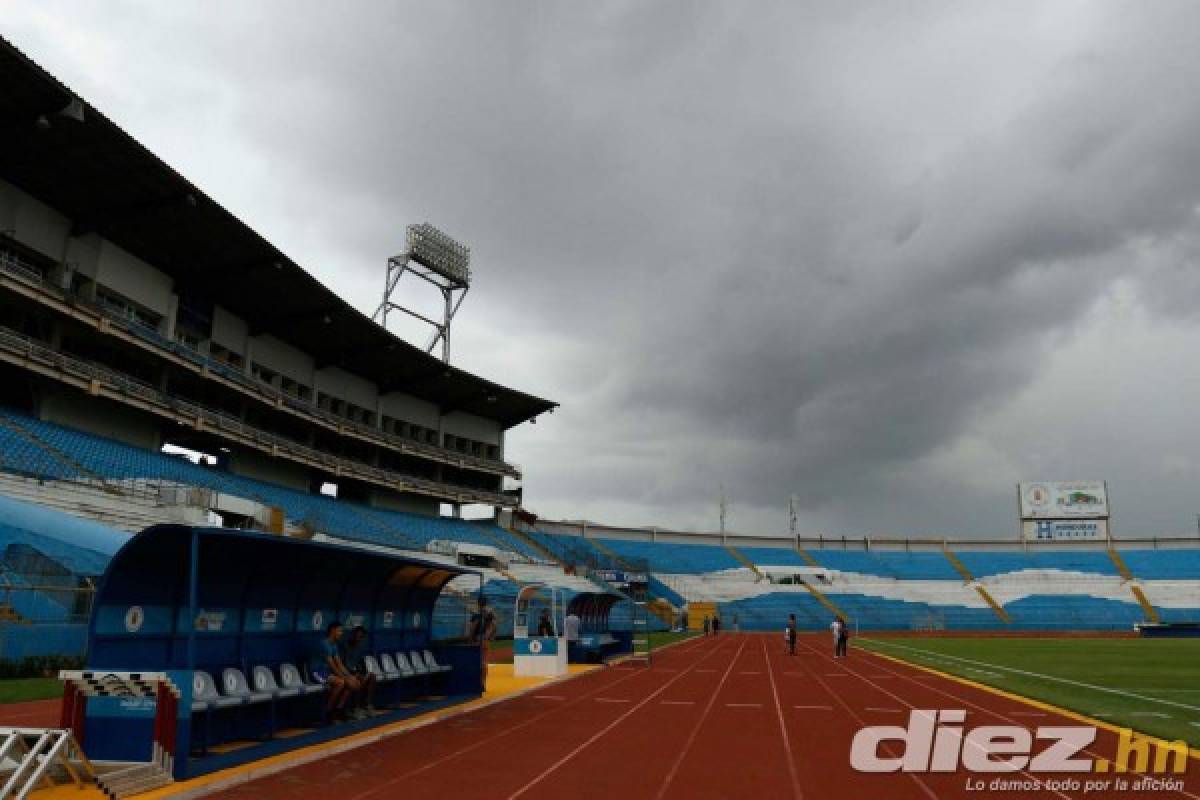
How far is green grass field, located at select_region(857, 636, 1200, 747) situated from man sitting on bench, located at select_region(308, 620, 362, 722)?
12669 millimetres

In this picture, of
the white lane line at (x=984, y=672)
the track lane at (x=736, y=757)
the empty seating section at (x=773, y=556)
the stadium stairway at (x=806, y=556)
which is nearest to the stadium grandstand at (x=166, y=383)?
the track lane at (x=736, y=757)

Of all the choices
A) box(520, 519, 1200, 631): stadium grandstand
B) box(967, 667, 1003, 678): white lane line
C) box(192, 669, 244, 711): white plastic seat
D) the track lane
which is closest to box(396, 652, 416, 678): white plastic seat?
box(192, 669, 244, 711): white plastic seat

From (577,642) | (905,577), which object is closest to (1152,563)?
(905,577)

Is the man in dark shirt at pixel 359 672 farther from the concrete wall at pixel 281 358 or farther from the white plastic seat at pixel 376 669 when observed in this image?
the concrete wall at pixel 281 358

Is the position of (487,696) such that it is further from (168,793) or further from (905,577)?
(905,577)

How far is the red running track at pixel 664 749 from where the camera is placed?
9031 mm

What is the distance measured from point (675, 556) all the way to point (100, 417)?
1953 inches

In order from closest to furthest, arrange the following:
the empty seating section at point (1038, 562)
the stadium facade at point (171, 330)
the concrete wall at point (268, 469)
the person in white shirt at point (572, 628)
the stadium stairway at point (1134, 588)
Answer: the person in white shirt at point (572, 628), the stadium facade at point (171, 330), the concrete wall at point (268, 469), the stadium stairway at point (1134, 588), the empty seating section at point (1038, 562)

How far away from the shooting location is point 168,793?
8.34 m

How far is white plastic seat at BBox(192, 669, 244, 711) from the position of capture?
389 inches

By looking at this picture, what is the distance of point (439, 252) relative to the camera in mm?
63875

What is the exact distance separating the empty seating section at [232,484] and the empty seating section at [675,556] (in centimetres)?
1381

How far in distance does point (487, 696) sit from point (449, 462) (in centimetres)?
4275

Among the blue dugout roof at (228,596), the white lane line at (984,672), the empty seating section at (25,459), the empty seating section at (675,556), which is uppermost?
the empty seating section at (25,459)
